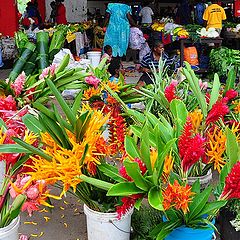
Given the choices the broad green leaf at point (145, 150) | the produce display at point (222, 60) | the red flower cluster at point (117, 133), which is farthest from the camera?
the produce display at point (222, 60)

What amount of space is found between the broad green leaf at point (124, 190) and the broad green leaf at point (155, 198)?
0.17ft

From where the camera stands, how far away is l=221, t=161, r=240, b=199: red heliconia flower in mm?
1914

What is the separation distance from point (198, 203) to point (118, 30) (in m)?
Answer: 7.51

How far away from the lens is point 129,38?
9.64 metres

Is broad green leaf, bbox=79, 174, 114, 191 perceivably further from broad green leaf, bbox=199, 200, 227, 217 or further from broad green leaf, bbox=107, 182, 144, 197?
broad green leaf, bbox=199, 200, 227, 217

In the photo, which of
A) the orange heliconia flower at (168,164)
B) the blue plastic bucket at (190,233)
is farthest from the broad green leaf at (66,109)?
the blue plastic bucket at (190,233)

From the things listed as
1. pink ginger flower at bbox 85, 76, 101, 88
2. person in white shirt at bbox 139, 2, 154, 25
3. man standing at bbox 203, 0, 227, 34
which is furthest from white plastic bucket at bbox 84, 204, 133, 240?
person in white shirt at bbox 139, 2, 154, 25

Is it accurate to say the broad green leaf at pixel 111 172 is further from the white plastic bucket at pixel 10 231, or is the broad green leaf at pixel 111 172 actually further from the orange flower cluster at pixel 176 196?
the white plastic bucket at pixel 10 231

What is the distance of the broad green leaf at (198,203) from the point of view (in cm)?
208

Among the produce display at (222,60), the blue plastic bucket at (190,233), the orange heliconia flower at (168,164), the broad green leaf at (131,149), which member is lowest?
the produce display at (222,60)

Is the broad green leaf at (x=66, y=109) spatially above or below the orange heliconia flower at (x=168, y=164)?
above

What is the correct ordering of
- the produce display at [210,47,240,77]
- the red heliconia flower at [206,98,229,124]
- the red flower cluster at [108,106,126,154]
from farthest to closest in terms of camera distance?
the produce display at [210,47,240,77]
the red flower cluster at [108,106,126,154]
the red heliconia flower at [206,98,229,124]

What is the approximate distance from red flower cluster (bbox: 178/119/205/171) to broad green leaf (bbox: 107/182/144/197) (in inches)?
12.8

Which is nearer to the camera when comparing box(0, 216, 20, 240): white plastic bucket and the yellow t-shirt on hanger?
box(0, 216, 20, 240): white plastic bucket
